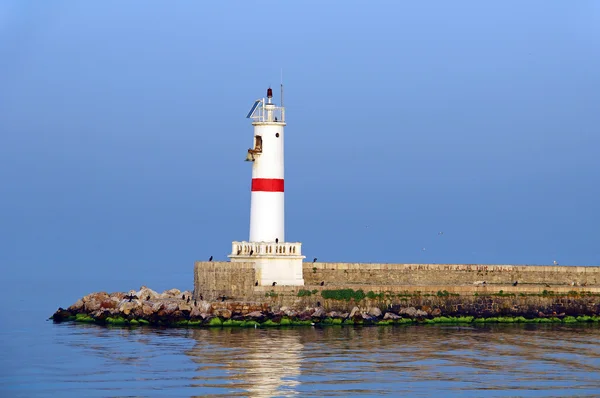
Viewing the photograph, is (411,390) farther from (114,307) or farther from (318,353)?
(114,307)

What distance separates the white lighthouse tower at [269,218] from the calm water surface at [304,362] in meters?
2.32

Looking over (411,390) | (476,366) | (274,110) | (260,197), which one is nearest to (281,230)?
(260,197)

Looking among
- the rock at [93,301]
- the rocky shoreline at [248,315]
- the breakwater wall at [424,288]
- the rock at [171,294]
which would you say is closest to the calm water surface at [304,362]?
the rocky shoreline at [248,315]

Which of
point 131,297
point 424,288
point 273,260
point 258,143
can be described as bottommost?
point 131,297

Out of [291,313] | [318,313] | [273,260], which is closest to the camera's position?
[291,313]

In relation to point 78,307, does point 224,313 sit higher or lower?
lower

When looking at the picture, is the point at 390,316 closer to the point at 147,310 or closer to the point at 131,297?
the point at 147,310

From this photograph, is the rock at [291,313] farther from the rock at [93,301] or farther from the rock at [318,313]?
the rock at [93,301]

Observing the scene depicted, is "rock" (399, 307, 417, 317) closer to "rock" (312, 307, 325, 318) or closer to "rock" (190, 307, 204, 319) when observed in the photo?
"rock" (312, 307, 325, 318)

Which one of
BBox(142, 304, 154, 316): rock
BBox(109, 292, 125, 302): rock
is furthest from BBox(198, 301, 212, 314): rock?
BBox(109, 292, 125, 302): rock

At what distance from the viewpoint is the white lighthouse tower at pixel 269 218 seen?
33.3m

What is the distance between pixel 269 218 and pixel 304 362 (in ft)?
27.9

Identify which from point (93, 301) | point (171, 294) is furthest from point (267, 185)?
point (93, 301)

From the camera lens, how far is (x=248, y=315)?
106 ft
